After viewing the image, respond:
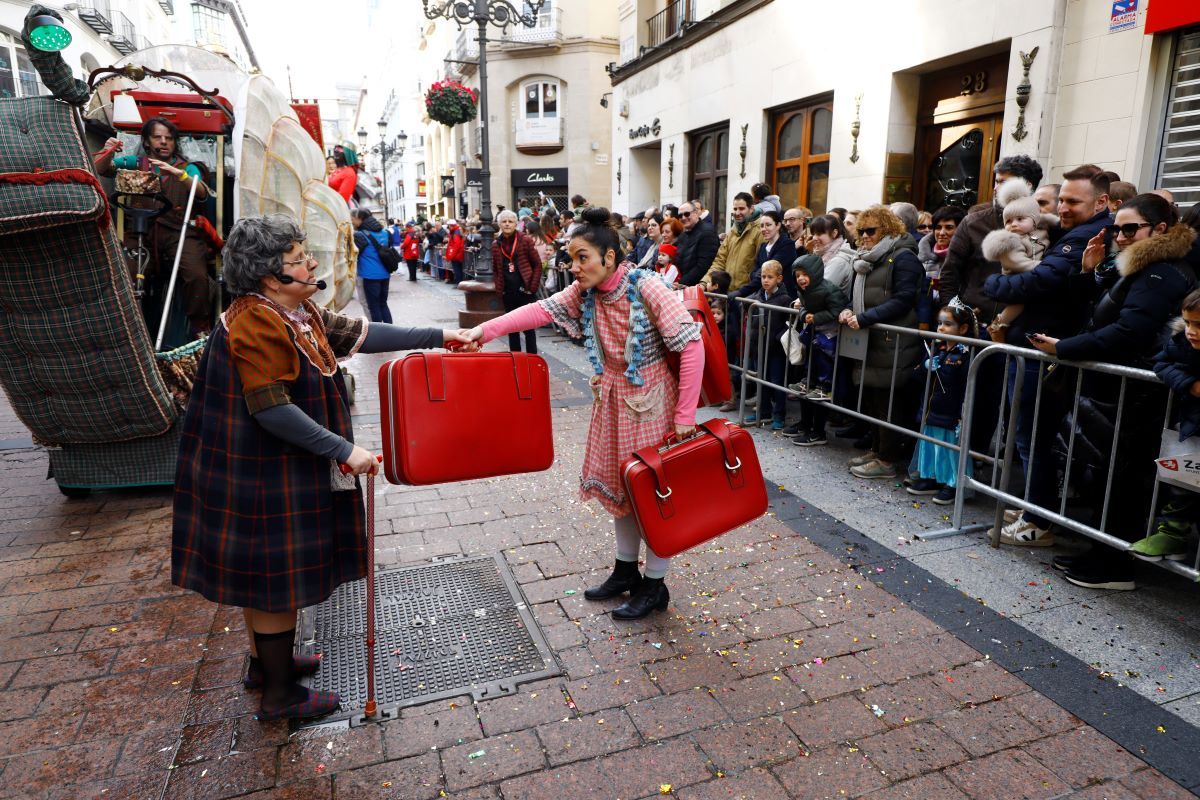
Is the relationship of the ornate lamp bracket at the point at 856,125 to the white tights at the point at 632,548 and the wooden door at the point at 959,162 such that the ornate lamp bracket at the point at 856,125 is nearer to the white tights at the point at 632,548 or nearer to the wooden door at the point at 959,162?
the wooden door at the point at 959,162

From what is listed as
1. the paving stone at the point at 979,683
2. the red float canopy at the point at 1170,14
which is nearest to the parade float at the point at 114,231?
the paving stone at the point at 979,683

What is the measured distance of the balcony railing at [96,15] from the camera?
2189cm

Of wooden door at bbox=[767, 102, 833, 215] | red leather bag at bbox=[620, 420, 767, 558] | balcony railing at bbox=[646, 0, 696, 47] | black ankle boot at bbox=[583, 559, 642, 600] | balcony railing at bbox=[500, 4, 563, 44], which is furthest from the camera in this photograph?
balcony railing at bbox=[500, 4, 563, 44]

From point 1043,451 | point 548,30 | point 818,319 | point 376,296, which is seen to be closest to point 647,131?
point 376,296

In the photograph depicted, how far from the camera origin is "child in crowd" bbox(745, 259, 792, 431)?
6.55 meters

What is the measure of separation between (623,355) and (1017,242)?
271 centimetres

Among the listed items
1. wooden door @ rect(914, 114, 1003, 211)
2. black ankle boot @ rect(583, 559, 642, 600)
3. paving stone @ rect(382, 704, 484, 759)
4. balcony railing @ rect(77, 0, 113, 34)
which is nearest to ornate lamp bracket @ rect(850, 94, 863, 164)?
wooden door @ rect(914, 114, 1003, 211)

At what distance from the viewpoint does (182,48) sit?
20.8ft

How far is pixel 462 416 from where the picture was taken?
2.93 metres

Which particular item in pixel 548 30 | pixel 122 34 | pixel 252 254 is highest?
pixel 548 30

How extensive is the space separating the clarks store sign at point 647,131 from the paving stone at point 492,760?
1577 centimetres

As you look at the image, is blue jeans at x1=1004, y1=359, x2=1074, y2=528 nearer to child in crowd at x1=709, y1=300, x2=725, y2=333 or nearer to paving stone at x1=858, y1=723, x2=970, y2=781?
paving stone at x1=858, y1=723, x2=970, y2=781

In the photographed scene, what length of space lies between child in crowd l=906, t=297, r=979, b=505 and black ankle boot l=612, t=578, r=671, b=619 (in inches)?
90.0

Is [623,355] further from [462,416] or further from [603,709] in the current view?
[603,709]
